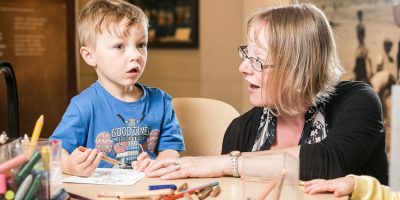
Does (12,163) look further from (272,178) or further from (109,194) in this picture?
(272,178)

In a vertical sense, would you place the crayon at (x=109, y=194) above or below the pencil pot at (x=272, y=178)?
below

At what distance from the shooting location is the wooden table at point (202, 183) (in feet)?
3.85

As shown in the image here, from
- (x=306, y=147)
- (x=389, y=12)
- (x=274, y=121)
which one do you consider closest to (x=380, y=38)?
(x=389, y=12)

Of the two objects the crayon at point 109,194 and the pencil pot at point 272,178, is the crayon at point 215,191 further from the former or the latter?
the crayon at point 109,194

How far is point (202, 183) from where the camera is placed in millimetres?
1372

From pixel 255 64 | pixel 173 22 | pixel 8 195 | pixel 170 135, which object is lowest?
pixel 170 135

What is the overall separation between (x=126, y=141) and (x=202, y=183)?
588mm

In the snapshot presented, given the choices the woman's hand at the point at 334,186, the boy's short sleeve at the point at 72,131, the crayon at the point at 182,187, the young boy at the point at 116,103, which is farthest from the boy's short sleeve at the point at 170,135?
the woman's hand at the point at 334,186

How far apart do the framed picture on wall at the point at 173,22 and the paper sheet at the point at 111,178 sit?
2820mm

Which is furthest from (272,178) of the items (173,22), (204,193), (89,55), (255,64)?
(173,22)

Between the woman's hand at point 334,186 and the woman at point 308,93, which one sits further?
the woman at point 308,93

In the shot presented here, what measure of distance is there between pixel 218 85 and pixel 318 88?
2.43m

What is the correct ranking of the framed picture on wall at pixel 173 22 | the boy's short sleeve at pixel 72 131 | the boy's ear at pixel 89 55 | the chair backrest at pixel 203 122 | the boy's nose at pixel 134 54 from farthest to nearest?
the framed picture on wall at pixel 173 22
the chair backrest at pixel 203 122
the boy's ear at pixel 89 55
the boy's nose at pixel 134 54
the boy's short sleeve at pixel 72 131

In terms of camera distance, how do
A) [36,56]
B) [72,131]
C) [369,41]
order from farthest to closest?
[36,56] → [369,41] → [72,131]
